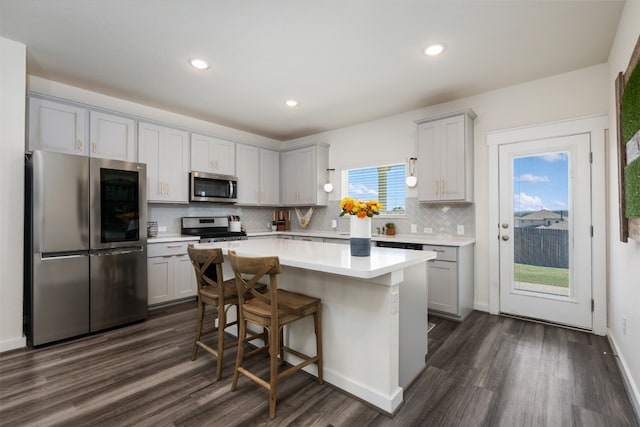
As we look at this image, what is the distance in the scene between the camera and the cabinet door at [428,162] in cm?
381

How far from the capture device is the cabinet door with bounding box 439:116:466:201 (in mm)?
3602

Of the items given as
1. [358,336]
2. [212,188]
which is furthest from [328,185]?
[358,336]

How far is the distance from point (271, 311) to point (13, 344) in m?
2.63

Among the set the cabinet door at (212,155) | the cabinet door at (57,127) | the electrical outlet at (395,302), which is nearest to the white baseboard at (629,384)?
the electrical outlet at (395,302)

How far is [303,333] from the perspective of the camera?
230 cm

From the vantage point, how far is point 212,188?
4.56 meters

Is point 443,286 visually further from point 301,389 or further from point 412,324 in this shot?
point 301,389

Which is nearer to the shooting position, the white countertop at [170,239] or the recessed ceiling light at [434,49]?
the recessed ceiling light at [434,49]

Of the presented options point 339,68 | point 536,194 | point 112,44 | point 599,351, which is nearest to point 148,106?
point 112,44

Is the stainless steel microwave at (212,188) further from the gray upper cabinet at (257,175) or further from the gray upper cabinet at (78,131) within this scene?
the gray upper cabinet at (78,131)

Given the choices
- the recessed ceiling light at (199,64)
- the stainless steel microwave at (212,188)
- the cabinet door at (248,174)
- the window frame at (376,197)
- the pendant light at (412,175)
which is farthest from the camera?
the cabinet door at (248,174)

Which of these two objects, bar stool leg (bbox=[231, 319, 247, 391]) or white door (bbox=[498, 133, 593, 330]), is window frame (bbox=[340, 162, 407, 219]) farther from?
bar stool leg (bbox=[231, 319, 247, 391])

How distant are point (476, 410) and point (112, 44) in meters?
3.94

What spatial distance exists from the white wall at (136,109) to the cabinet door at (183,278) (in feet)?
6.16
